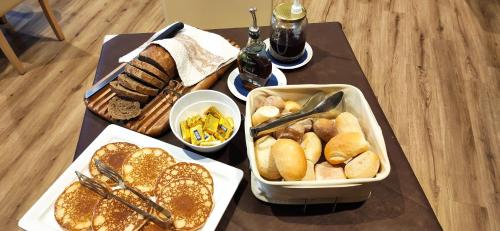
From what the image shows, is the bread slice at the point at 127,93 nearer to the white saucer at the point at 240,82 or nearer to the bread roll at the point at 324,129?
the white saucer at the point at 240,82

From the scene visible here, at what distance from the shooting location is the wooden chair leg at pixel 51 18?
7.00 feet

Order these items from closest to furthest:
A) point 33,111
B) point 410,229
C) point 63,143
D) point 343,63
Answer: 1. point 410,229
2. point 343,63
3. point 63,143
4. point 33,111

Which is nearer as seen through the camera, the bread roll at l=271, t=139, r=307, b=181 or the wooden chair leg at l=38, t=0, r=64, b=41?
the bread roll at l=271, t=139, r=307, b=181

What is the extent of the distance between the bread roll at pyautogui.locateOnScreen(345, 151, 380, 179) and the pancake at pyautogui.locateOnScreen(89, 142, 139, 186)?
46cm

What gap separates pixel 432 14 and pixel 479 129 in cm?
104

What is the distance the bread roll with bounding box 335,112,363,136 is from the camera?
2.27ft

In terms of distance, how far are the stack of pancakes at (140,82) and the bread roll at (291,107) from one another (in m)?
0.37

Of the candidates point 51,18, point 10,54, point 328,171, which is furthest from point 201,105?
point 51,18

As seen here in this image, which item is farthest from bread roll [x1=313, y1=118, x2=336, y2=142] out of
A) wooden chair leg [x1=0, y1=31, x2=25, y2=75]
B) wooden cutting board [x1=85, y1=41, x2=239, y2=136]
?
wooden chair leg [x1=0, y1=31, x2=25, y2=75]

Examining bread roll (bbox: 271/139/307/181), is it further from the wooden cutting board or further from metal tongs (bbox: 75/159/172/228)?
the wooden cutting board

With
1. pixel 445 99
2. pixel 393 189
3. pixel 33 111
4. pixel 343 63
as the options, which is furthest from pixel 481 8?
pixel 33 111

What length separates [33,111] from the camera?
1864 mm

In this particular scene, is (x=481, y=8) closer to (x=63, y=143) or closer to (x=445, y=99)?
(x=445, y=99)

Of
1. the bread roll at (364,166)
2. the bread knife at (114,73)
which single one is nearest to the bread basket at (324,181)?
the bread roll at (364,166)
